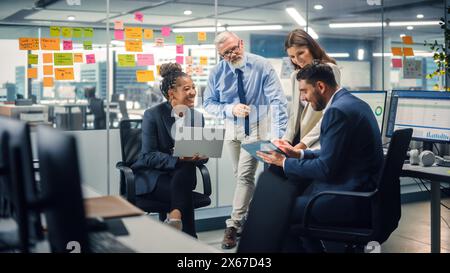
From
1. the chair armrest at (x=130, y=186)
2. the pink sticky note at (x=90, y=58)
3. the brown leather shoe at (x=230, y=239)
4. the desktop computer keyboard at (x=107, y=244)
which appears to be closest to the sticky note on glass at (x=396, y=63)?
the brown leather shoe at (x=230, y=239)

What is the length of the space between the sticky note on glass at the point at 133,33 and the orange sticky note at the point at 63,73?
0.57 m

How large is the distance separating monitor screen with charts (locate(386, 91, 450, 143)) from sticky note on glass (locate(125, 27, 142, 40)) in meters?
2.29

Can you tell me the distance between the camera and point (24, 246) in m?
1.30

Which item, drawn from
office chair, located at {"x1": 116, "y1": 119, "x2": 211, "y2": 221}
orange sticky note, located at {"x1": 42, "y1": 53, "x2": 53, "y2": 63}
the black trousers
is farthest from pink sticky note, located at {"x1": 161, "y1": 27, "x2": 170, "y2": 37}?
the black trousers

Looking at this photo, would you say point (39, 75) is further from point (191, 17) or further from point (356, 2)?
point (356, 2)

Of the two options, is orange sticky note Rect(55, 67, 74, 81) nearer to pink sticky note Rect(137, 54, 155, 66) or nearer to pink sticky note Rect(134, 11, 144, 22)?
pink sticky note Rect(137, 54, 155, 66)

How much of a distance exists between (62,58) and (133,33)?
0.65m

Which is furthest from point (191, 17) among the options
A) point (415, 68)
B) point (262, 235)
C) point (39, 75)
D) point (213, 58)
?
point (262, 235)

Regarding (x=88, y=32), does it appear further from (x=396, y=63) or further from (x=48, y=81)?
(x=396, y=63)

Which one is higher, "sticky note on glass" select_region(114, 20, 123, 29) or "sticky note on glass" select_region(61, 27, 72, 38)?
"sticky note on glass" select_region(114, 20, 123, 29)

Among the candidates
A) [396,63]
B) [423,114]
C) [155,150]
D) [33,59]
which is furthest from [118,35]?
[396,63]

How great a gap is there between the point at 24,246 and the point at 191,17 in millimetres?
4206

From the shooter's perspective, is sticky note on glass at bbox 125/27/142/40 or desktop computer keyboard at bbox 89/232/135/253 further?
sticky note on glass at bbox 125/27/142/40

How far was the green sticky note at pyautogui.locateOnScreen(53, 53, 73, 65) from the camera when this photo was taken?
4.73 metres
